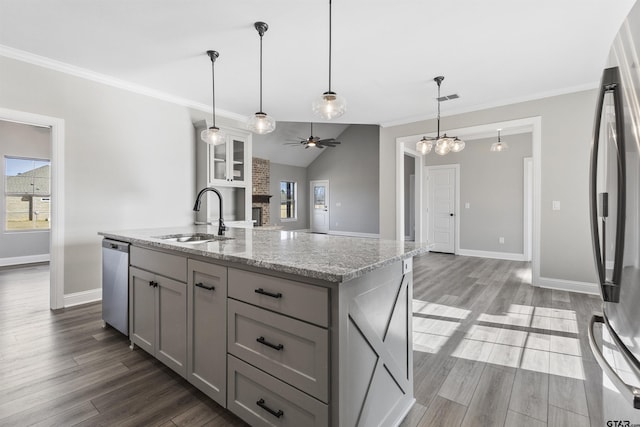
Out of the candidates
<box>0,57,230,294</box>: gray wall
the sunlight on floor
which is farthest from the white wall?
the sunlight on floor

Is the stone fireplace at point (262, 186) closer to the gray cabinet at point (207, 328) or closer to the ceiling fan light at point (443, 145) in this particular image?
the ceiling fan light at point (443, 145)

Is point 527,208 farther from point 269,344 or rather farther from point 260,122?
point 269,344

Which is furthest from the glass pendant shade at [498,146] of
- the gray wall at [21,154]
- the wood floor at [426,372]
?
the gray wall at [21,154]

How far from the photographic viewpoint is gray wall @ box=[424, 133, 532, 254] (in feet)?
Result: 19.5

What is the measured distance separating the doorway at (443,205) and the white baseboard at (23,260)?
319 inches

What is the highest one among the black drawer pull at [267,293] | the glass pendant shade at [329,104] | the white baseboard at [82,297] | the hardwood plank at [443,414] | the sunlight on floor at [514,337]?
the glass pendant shade at [329,104]

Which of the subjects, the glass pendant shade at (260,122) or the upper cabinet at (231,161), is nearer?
the glass pendant shade at (260,122)

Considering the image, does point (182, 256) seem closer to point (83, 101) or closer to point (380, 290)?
point (380, 290)

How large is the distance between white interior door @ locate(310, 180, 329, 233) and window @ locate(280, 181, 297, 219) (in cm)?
76

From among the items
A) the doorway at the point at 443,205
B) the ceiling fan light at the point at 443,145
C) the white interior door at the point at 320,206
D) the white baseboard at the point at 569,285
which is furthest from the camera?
the white interior door at the point at 320,206

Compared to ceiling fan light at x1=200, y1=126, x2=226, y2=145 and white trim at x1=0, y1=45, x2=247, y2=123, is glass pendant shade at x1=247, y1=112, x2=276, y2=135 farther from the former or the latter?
white trim at x1=0, y1=45, x2=247, y2=123

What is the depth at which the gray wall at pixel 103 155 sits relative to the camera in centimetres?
320

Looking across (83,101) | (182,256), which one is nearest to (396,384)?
(182,256)

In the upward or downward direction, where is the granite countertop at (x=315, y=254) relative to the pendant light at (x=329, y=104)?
downward
